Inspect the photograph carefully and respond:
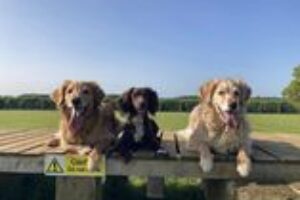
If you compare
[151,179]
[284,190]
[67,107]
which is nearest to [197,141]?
[67,107]

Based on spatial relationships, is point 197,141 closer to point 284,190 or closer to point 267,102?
point 284,190

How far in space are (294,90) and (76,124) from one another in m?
50.7

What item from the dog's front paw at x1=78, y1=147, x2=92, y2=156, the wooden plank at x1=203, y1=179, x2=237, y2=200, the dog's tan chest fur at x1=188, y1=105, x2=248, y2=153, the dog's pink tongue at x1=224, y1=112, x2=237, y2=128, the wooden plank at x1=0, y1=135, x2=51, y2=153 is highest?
the dog's pink tongue at x1=224, y1=112, x2=237, y2=128

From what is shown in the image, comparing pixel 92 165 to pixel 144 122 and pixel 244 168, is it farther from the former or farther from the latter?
pixel 244 168

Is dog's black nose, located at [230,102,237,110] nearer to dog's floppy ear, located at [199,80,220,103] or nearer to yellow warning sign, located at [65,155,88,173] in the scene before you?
dog's floppy ear, located at [199,80,220,103]

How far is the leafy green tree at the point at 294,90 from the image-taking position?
5378cm

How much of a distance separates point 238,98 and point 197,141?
1.89ft

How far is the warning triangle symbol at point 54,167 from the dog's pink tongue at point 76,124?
0.45m

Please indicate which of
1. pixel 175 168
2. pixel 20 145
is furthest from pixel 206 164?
pixel 20 145

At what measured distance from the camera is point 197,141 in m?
5.32

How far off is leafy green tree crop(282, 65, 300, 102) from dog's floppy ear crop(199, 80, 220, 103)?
1963 inches

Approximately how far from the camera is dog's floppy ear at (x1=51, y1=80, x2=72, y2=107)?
5.59m

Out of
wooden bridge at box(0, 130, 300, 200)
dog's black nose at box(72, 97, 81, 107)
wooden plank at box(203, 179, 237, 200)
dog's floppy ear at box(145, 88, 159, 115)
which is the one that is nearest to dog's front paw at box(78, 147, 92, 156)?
wooden bridge at box(0, 130, 300, 200)

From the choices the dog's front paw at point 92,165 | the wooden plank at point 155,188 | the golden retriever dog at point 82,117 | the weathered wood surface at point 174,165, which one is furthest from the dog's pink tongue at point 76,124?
the wooden plank at point 155,188
